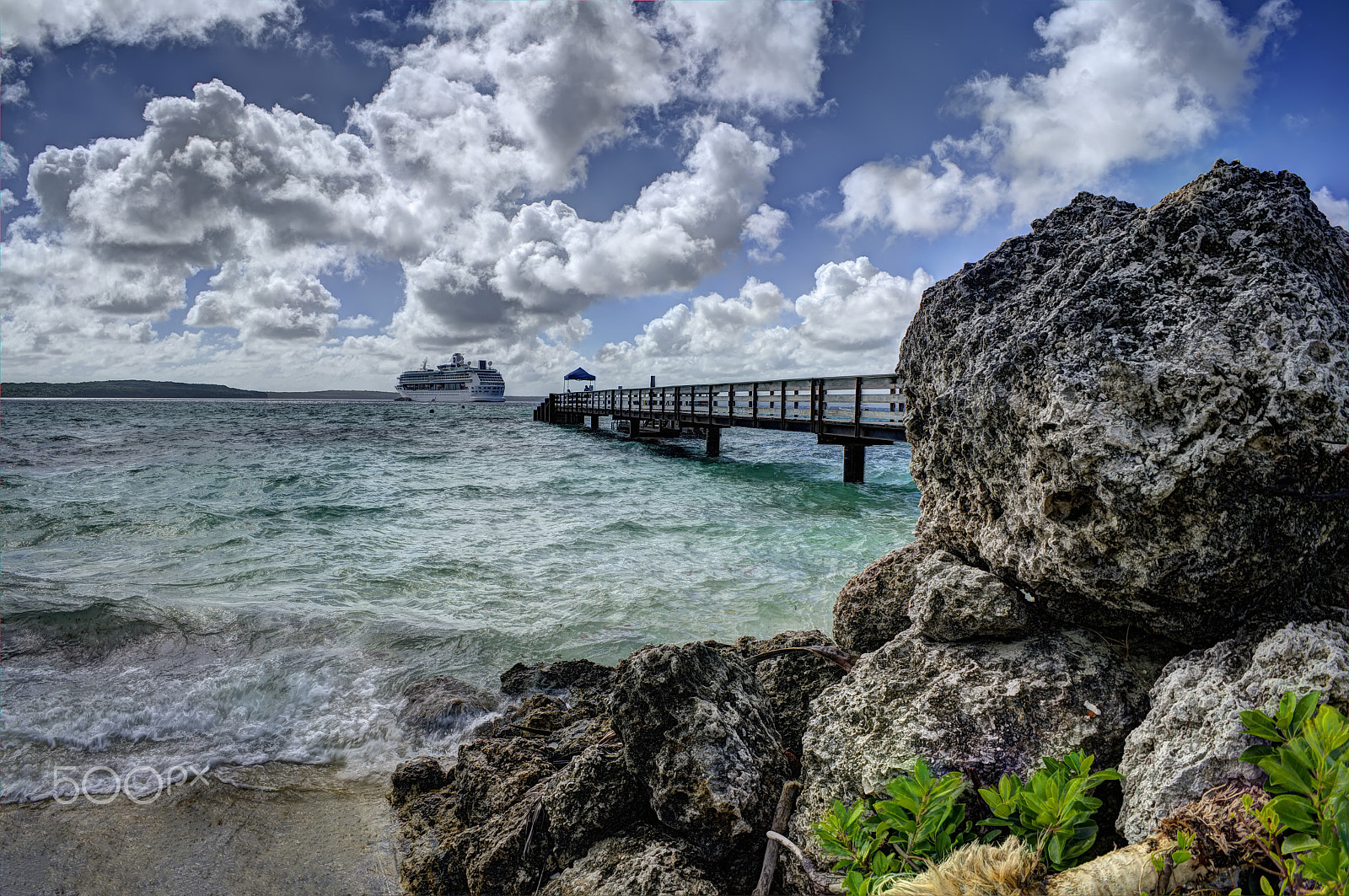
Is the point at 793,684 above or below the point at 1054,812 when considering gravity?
below

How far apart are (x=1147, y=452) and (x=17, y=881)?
490 cm

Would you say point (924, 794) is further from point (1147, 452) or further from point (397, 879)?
point (397, 879)

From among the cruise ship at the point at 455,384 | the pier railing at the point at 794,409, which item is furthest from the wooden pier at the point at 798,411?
the cruise ship at the point at 455,384

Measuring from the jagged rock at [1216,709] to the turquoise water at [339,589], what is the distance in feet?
12.7

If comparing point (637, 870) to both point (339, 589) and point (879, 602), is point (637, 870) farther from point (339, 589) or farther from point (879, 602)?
point (339, 589)

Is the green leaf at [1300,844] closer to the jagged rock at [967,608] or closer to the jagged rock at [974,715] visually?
the jagged rock at [974,715]

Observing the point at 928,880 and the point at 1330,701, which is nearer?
the point at 928,880

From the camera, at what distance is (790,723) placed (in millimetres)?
2949

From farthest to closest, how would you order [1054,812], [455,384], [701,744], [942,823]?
[455,384] < [701,744] < [942,823] < [1054,812]

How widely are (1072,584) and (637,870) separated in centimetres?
181

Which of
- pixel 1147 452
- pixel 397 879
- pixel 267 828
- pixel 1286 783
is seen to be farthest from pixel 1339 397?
pixel 267 828

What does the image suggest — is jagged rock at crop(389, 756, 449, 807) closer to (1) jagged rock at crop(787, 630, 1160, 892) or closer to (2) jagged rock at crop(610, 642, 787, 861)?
(2) jagged rock at crop(610, 642, 787, 861)

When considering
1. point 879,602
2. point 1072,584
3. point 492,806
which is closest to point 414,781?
point 492,806

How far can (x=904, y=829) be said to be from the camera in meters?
1.59
